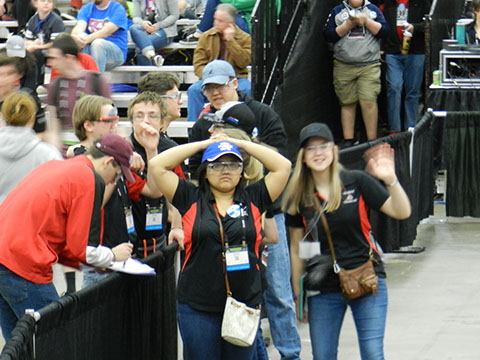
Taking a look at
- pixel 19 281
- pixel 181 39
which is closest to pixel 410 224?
pixel 181 39

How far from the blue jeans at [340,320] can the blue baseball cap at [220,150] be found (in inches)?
40.2

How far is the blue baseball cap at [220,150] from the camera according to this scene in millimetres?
5637

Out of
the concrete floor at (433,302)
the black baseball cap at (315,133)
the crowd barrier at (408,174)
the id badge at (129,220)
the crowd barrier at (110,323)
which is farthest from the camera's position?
the crowd barrier at (408,174)

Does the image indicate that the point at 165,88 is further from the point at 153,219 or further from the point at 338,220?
the point at 338,220

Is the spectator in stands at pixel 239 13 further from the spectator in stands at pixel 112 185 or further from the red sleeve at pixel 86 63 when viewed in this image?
the spectator in stands at pixel 112 185

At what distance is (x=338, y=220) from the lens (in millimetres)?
5891

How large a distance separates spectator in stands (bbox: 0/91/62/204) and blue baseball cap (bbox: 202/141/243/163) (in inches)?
51.4

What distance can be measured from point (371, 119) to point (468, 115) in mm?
1414

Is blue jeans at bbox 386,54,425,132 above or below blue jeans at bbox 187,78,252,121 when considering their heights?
below

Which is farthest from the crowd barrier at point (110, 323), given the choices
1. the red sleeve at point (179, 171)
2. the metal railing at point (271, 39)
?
the metal railing at point (271, 39)

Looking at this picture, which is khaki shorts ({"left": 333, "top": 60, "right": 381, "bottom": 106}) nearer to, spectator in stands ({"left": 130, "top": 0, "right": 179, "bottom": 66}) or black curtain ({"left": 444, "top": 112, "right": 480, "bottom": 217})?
black curtain ({"left": 444, "top": 112, "right": 480, "bottom": 217})

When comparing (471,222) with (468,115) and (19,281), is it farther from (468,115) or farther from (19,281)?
(19,281)

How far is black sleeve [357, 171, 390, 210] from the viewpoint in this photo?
19.6 feet

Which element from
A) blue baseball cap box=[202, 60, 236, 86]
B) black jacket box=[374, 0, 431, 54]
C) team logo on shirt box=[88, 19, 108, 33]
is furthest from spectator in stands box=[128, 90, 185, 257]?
black jacket box=[374, 0, 431, 54]
